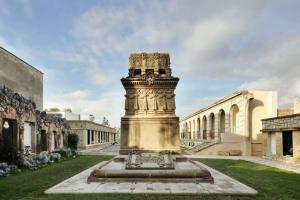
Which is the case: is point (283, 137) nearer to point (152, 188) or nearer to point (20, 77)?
point (152, 188)

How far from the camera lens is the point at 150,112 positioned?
47.1 feet

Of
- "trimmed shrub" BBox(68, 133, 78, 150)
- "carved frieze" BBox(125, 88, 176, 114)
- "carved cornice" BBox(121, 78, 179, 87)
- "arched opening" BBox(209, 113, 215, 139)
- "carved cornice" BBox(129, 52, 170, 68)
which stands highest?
"carved cornice" BBox(129, 52, 170, 68)

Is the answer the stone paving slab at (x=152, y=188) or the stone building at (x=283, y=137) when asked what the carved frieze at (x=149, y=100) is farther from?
the stone building at (x=283, y=137)

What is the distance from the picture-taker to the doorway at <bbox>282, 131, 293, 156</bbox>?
20.4 meters

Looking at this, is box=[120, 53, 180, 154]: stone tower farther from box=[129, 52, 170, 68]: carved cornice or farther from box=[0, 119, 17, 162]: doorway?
box=[0, 119, 17, 162]: doorway

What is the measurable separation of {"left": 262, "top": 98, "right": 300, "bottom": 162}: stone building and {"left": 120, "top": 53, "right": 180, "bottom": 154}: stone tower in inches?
379

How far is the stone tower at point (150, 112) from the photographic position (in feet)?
45.8

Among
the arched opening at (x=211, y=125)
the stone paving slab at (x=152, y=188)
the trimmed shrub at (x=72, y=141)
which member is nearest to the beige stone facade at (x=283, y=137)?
the stone paving slab at (x=152, y=188)

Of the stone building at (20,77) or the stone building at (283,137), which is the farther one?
the stone building at (20,77)

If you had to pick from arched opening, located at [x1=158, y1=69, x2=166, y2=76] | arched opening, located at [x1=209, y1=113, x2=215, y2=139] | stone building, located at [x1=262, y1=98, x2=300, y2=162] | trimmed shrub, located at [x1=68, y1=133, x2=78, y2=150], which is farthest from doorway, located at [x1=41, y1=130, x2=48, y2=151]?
arched opening, located at [x1=209, y1=113, x2=215, y2=139]

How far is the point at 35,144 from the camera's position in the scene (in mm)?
19500

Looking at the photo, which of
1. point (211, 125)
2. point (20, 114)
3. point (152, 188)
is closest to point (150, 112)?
point (152, 188)

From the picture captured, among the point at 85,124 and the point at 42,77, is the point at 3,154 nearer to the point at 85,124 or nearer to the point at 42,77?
the point at 85,124

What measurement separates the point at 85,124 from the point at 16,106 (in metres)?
20.7
